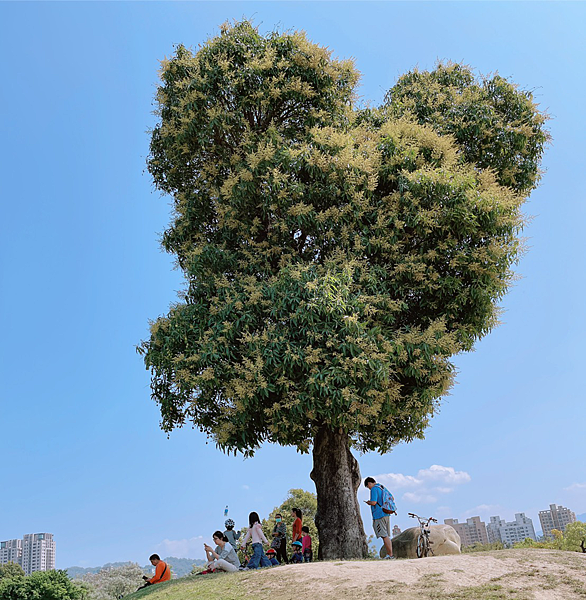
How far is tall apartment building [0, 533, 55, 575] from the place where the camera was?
74.1 meters

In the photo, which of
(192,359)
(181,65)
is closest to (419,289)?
(192,359)

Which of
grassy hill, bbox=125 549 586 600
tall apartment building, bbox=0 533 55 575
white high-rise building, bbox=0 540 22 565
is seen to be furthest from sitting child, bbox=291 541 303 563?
white high-rise building, bbox=0 540 22 565

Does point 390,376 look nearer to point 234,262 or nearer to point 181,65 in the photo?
→ point 234,262

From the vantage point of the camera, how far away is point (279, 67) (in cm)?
1406

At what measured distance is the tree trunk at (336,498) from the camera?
12.9m

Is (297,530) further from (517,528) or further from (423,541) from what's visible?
(517,528)

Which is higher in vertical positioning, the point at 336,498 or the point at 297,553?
the point at 336,498

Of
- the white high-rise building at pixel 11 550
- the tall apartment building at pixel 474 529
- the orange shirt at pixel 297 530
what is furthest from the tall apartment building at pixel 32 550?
the orange shirt at pixel 297 530

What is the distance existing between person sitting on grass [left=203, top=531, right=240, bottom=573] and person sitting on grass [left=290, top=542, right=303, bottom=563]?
124cm

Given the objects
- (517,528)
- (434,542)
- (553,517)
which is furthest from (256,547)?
(517,528)

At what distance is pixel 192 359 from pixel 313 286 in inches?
116

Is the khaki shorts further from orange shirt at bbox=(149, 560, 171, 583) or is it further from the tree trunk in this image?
orange shirt at bbox=(149, 560, 171, 583)

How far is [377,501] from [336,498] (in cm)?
166

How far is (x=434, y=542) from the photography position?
522 inches
